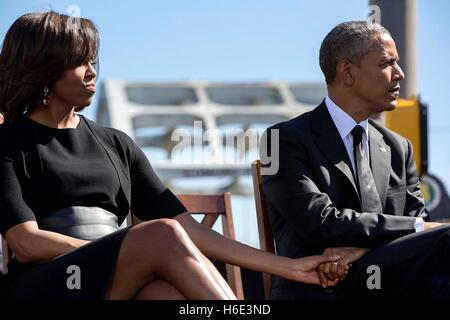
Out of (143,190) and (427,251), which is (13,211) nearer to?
(143,190)

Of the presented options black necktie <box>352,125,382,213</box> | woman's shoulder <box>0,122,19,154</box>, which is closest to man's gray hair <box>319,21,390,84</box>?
black necktie <box>352,125,382,213</box>

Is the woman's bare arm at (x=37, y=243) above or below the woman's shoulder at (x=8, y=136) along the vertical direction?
below

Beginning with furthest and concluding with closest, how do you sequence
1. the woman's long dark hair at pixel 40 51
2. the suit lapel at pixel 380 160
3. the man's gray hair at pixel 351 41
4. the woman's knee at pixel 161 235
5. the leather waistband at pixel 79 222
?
the man's gray hair at pixel 351 41 → the suit lapel at pixel 380 160 → the woman's long dark hair at pixel 40 51 → the leather waistband at pixel 79 222 → the woman's knee at pixel 161 235

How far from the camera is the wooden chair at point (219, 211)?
15.4ft

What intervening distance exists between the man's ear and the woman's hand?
2.92ft

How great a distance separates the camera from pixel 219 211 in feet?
15.6

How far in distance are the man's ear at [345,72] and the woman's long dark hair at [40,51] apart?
1090mm

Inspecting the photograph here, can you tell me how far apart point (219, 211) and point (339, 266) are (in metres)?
1.07

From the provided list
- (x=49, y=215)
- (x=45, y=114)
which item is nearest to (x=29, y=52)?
(x=45, y=114)

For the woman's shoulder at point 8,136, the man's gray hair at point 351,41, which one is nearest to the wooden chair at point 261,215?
the man's gray hair at point 351,41

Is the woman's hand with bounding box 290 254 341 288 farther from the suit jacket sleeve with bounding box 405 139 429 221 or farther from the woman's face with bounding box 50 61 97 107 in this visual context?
the woman's face with bounding box 50 61 97 107

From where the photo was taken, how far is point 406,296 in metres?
3.80

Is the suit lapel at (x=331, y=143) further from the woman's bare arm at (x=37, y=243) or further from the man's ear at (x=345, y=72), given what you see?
the woman's bare arm at (x=37, y=243)

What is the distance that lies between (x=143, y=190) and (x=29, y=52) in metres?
0.69
